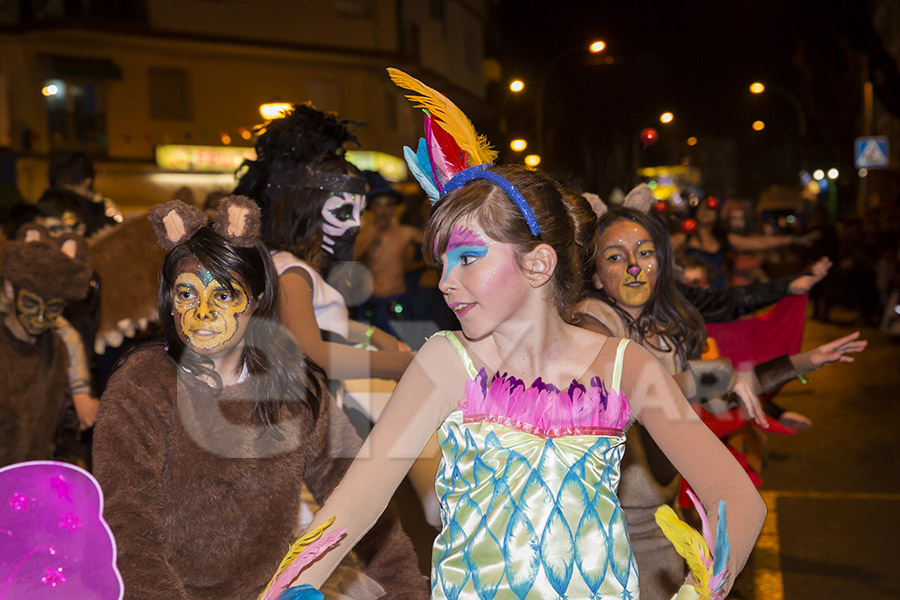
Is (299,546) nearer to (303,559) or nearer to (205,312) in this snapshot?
(303,559)

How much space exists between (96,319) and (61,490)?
165 inches

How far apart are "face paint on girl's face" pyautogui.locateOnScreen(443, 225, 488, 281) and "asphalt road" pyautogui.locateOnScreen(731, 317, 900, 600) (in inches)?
131

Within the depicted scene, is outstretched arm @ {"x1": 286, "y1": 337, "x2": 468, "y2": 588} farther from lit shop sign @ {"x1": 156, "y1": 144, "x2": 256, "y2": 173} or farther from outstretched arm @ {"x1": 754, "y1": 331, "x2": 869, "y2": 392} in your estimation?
lit shop sign @ {"x1": 156, "y1": 144, "x2": 256, "y2": 173}

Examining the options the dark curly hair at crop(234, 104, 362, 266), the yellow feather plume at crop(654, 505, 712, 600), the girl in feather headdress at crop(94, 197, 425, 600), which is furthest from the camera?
the dark curly hair at crop(234, 104, 362, 266)

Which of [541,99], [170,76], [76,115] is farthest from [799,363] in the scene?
[170,76]

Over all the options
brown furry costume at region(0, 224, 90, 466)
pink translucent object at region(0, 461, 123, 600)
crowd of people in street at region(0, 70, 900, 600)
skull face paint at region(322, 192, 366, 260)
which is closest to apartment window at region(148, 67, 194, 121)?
brown furry costume at region(0, 224, 90, 466)

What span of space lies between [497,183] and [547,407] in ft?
1.56

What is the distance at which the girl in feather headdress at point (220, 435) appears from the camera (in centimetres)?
226

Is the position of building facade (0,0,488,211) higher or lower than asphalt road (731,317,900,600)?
higher

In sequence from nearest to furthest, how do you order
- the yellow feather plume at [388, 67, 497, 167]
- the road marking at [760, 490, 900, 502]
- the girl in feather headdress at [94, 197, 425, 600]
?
the yellow feather plume at [388, 67, 497, 167] < the girl in feather headdress at [94, 197, 425, 600] < the road marking at [760, 490, 900, 502]

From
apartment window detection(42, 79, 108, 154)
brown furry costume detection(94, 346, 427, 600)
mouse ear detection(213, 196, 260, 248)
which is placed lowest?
brown furry costume detection(94, 346, 427, 600)

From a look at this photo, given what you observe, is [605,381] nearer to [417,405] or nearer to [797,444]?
[417,405]

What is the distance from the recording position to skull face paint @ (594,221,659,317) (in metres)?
3.72

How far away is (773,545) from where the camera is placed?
5.42 m
